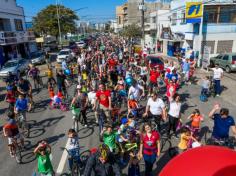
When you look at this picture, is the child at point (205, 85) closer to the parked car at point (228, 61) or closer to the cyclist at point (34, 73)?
the parked car at point (228, 61)

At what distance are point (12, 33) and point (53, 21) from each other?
24569 mm

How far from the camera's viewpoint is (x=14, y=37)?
31.0 meters

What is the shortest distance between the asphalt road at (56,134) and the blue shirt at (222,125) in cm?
175

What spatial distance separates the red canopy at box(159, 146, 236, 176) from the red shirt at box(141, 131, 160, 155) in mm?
3732

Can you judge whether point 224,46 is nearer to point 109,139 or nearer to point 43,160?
point 109,139

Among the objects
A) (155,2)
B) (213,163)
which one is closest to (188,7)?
(213,163)

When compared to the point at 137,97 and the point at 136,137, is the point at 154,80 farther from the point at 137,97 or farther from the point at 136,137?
the point at 136,137

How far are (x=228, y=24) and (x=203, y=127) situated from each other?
62.8 ft

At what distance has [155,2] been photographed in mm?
93938

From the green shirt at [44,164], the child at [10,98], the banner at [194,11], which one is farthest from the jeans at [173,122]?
the banner at [194,11]

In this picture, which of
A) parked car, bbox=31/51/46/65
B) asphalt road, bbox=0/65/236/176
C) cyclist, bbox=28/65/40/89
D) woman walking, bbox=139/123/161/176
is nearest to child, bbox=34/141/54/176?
asphalt road, bbox=0/65/236/176

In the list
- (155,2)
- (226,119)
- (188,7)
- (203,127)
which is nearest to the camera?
(226,119)

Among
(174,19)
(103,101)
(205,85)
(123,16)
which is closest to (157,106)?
(103,101)

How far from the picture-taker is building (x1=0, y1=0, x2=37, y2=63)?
28.9 meters
